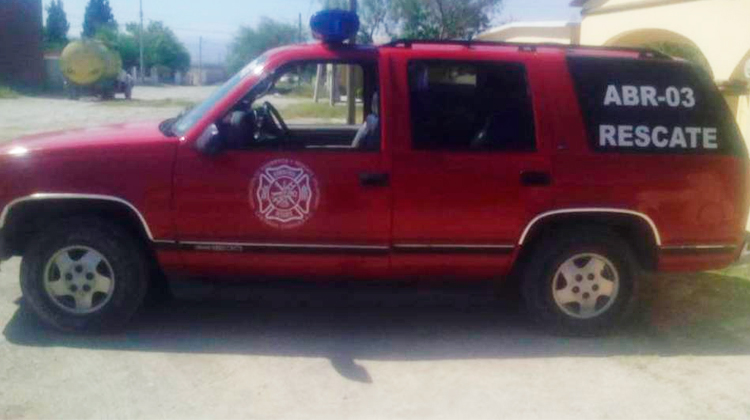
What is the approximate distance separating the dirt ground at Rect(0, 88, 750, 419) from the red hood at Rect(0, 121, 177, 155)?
3.86 ft

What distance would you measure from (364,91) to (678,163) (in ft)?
7.04

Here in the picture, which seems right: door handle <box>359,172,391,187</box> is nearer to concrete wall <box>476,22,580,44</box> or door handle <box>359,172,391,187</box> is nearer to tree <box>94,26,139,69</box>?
concrete wall <box>476,22,580,44</box>

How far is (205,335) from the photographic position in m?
5.84

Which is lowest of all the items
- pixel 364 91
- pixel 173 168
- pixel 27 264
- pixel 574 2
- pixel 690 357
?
pixel 690 357

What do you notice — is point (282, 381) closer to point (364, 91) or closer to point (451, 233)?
point (451, 233)

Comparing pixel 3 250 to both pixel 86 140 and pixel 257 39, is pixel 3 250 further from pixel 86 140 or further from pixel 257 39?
pixel 257 39

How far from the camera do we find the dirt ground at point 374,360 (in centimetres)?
480

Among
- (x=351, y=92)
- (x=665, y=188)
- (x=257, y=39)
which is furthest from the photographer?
(x=257, y=39)

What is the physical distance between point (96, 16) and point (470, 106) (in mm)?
85682

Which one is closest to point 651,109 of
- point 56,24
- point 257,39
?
point 257,39

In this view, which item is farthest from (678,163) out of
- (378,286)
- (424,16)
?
(424,16)

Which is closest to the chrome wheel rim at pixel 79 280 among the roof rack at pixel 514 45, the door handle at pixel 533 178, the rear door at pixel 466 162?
the rear door at pixel 466 162

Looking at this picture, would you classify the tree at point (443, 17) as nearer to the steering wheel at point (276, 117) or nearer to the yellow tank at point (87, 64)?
the yellow tank at point (87, 64)

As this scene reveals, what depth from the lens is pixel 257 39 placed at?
244 ft
